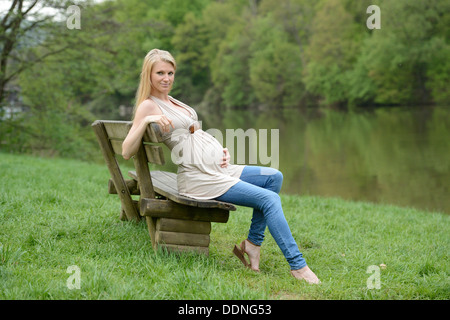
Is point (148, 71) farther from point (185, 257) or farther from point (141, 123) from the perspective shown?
point (185, 257)

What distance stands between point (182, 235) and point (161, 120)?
0.86 m

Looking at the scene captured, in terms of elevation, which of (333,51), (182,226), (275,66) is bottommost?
(182,226)

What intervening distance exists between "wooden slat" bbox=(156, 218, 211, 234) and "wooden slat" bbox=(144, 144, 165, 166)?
438 millimetres

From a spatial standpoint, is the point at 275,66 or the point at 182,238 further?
the point at 275,66

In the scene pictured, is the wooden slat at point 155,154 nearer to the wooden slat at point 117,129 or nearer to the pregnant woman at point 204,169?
the pregnant woman at point 204,169

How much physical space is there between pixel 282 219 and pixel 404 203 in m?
7.66

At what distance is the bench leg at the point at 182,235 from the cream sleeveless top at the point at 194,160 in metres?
0.23

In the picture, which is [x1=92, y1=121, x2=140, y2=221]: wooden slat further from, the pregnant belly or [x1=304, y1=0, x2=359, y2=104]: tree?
[x1=304, y1=0, x2=359, y2=104]: tree

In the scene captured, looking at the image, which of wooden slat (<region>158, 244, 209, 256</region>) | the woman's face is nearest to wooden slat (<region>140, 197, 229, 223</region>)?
wooden slat (<region>158, 244, 209, 256</region>)

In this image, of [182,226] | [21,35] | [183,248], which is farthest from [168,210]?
[21,35]

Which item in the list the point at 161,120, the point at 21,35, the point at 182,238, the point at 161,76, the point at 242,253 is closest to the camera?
the point at 161,120

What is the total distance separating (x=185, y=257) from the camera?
3.57 meters

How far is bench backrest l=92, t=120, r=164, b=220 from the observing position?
341 cm
